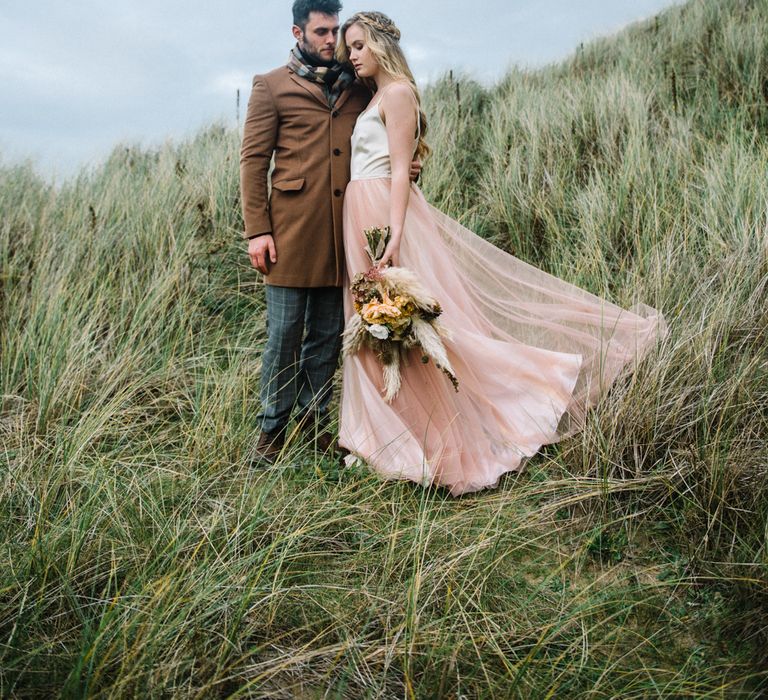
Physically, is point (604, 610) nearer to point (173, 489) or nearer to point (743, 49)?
point (173, 489)

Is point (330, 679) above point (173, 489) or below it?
below

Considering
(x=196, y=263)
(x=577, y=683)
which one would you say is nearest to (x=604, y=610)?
(x=577, y=683)

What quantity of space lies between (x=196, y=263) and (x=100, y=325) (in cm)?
100

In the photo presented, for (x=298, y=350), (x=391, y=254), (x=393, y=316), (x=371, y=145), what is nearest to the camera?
(x=393, y=316)

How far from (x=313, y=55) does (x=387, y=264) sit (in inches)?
49.1

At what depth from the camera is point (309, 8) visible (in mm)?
3236

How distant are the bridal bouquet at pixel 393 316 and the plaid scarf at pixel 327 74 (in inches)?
34.7

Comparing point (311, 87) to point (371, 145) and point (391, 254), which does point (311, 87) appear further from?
point (391, 254)

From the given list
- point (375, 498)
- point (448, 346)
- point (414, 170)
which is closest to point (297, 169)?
point (414, 170)

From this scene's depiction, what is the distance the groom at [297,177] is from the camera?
10.8ft

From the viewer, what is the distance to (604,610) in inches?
80.3

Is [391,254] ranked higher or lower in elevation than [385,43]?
lower

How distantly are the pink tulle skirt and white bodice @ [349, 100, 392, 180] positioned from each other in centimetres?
6

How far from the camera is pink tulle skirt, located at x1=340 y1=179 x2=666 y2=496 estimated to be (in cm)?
318
